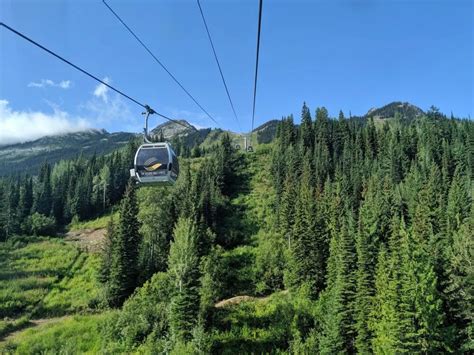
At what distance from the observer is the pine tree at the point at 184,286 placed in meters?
49.7

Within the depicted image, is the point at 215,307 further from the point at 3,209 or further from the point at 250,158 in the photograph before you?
the point at 250,158

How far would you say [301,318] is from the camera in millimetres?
58562

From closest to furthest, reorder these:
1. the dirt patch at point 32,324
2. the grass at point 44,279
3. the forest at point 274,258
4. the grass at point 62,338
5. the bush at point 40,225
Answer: the forest at point 274,258 → the grass at point 62,338 → the dirt patch at point 32,324 → the grass at point 44,279 → the bush at point 40,225

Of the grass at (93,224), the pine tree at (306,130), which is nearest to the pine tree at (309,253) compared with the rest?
the grass at (93,224)

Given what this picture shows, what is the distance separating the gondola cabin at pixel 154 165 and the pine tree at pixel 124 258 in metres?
52.6

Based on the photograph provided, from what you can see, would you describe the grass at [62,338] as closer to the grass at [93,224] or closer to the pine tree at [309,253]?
the pine tree at [309,253]

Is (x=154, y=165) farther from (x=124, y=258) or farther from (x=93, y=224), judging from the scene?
(x=93, y=224)

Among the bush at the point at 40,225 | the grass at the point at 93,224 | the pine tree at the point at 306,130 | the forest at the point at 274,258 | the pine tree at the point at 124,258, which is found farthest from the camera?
the pine tree at the point at 306,130

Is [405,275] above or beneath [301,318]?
above

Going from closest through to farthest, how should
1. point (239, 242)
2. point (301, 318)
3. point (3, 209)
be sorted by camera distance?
1. point (301, 318)
2. point (239, 242)
3. point (3, 209)

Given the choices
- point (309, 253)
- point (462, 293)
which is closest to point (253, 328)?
point (309, 253)

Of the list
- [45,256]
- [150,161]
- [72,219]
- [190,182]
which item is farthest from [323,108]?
[150,161]

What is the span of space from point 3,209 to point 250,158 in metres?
83.2

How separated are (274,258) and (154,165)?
62.2 metres
